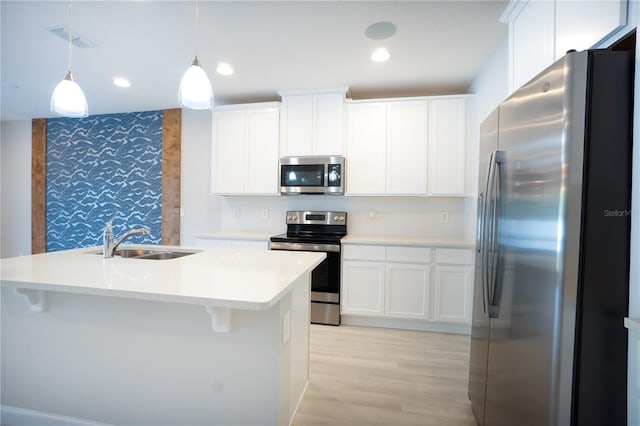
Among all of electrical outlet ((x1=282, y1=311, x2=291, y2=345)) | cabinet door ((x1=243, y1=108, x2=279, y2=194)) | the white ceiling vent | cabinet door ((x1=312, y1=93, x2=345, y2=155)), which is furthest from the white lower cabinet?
the white ceiling vent

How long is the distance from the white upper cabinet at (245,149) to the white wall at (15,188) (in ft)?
12.1

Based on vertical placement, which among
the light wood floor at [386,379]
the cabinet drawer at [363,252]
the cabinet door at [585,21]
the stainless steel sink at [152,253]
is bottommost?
the light wood floor at [386,379]

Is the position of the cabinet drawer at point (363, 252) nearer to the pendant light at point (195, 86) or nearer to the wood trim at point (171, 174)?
the pendant light at point (195, 86)

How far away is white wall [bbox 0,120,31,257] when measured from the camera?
489cm

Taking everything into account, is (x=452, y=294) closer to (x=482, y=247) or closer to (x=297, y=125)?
(x=482, y=247)

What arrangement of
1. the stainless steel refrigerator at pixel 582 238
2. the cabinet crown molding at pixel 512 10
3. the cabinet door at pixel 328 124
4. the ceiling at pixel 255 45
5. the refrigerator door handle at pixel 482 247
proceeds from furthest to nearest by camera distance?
the cabinet door at pixel 328 124, the ceiling at pixel 255 45, the cabinet crown molding at pixel 512 10, the refrigerator door handle at pixel 482 247, the stainless steel refrigerator at pixel 582 238

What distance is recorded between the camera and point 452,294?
2.94 metres

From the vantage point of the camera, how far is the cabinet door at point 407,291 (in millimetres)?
2994

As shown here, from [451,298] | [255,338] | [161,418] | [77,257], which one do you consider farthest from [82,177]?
[451,298]

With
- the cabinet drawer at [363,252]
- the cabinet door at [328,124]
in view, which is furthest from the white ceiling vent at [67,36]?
the cabinet drawer at [363,252]

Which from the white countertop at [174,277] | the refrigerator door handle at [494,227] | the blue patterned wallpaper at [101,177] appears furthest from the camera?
the blue patterned wallpaper at [101,177]

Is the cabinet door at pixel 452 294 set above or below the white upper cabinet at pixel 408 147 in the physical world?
Answer: below

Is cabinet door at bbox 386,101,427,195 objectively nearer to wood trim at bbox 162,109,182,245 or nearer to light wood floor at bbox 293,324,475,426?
light wood floor at bbox 293,324,475,426

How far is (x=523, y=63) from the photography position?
1.74 meters
